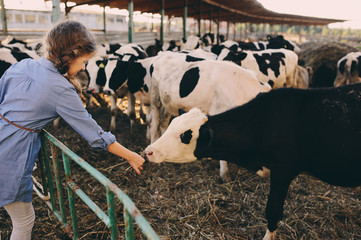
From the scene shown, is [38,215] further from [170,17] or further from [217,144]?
[170,17]

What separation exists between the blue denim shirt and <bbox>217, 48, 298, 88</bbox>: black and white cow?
5359 millimetres

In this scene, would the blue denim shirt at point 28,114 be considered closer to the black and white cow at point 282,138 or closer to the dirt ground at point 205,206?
the black and white cow at point 282,138

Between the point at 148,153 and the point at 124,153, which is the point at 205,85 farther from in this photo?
the point at 124,153

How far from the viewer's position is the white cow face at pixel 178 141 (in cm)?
250

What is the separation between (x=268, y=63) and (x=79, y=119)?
6.25m

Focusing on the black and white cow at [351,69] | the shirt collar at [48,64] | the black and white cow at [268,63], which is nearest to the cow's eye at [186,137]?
the shirt collar at [48,64]

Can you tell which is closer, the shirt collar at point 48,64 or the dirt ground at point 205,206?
the shirt collar at point 48,64

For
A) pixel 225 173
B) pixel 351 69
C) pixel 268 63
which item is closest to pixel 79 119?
pixel 225 173

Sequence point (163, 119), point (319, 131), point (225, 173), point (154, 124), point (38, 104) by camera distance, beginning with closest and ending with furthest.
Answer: point (38, 104) → point (319, 131) → point (225, 173) → point (154, 124) → point (163, 119)

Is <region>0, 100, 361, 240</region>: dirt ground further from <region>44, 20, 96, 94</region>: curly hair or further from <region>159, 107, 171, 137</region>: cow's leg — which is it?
<region>44, 20, 96, 94</region>: curly hair

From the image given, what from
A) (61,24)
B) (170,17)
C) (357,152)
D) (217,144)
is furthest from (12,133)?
(170,17)

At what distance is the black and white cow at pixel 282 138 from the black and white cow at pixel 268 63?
14.0ft

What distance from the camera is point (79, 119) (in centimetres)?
167

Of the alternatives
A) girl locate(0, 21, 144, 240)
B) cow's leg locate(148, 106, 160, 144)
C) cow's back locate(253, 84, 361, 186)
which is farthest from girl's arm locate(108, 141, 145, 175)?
cow's leg locate(148, 106, 160, 144)
